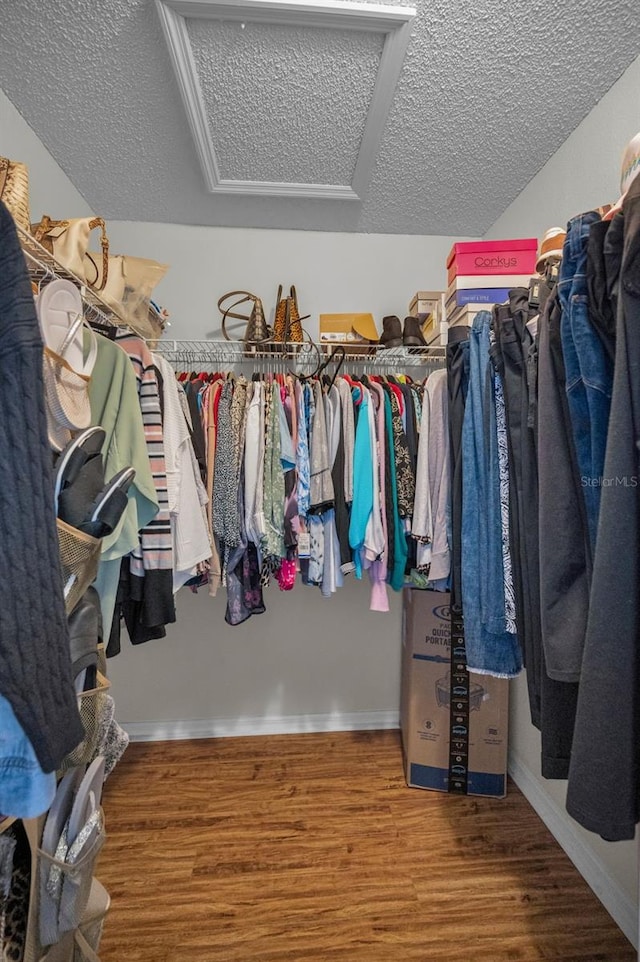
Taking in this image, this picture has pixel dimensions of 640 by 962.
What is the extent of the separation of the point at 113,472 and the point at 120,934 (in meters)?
1.33

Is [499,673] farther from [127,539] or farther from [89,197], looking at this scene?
[89,197]

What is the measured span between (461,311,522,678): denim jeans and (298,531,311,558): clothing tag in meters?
0.56

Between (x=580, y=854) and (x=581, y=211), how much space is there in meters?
2.21

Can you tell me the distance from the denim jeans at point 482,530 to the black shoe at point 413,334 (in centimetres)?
60

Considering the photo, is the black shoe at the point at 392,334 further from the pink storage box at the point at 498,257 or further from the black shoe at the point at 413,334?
the pink storage box at the point at 498,257

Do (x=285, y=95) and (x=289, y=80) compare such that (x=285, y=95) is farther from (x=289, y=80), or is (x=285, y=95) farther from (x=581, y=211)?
(x=581, y=211)

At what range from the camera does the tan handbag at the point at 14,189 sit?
0.96 meters

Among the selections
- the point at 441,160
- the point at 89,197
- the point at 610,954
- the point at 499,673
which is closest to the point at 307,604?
the point at 499,673

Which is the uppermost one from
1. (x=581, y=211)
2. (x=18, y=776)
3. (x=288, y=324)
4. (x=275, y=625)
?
(x=581, y=211)

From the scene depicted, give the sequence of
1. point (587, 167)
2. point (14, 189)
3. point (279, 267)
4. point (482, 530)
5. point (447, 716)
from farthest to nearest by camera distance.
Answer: point (279, 267)
point (447, 716)
point (587, 167)
point (482, 530)
point (14, 189)

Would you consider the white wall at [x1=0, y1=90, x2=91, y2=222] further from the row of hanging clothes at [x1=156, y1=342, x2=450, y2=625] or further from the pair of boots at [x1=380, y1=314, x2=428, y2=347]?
the pair of boots at [x1=380, y1=314, x2=428, y2=347]

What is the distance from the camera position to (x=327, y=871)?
136 cm

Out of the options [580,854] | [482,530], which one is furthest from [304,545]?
[580,854]

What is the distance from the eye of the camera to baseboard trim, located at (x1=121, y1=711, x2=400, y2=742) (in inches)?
79.5
